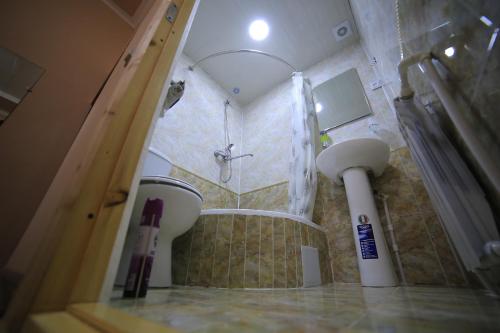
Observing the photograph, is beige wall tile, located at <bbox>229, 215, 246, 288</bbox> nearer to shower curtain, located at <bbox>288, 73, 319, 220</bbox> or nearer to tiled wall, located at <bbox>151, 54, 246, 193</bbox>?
shower curtain, located at <bbox>288, 73, 319, 220</bbox>

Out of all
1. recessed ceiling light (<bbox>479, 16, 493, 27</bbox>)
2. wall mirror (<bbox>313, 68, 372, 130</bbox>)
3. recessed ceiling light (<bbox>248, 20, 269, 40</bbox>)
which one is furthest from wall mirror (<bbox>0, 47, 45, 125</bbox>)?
wall mirror (<bbox>313, 68, 372, 130</bbox>)

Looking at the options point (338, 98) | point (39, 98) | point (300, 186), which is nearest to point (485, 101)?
point (300, 186)

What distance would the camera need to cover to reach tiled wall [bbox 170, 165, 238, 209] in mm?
1883

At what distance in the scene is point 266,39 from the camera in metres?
2.30

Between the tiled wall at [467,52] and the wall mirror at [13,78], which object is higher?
the wall mirror at [13,78]

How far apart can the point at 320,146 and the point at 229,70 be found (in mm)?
1582

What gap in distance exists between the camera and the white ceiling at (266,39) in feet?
6.62

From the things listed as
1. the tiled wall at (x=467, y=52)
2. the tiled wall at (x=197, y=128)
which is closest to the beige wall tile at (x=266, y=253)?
the tiled wall at (x=467, y=52)

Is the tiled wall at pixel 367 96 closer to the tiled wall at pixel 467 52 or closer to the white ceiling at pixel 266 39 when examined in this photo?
the white ceiling at pixel 266 39

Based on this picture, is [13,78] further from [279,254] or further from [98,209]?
[279,254]

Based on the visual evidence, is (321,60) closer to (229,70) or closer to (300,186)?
(229,70)

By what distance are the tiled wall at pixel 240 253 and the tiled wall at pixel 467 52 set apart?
2.96ft

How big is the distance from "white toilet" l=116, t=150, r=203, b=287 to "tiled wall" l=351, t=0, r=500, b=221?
1.11 metres

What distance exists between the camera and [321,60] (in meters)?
2.49
